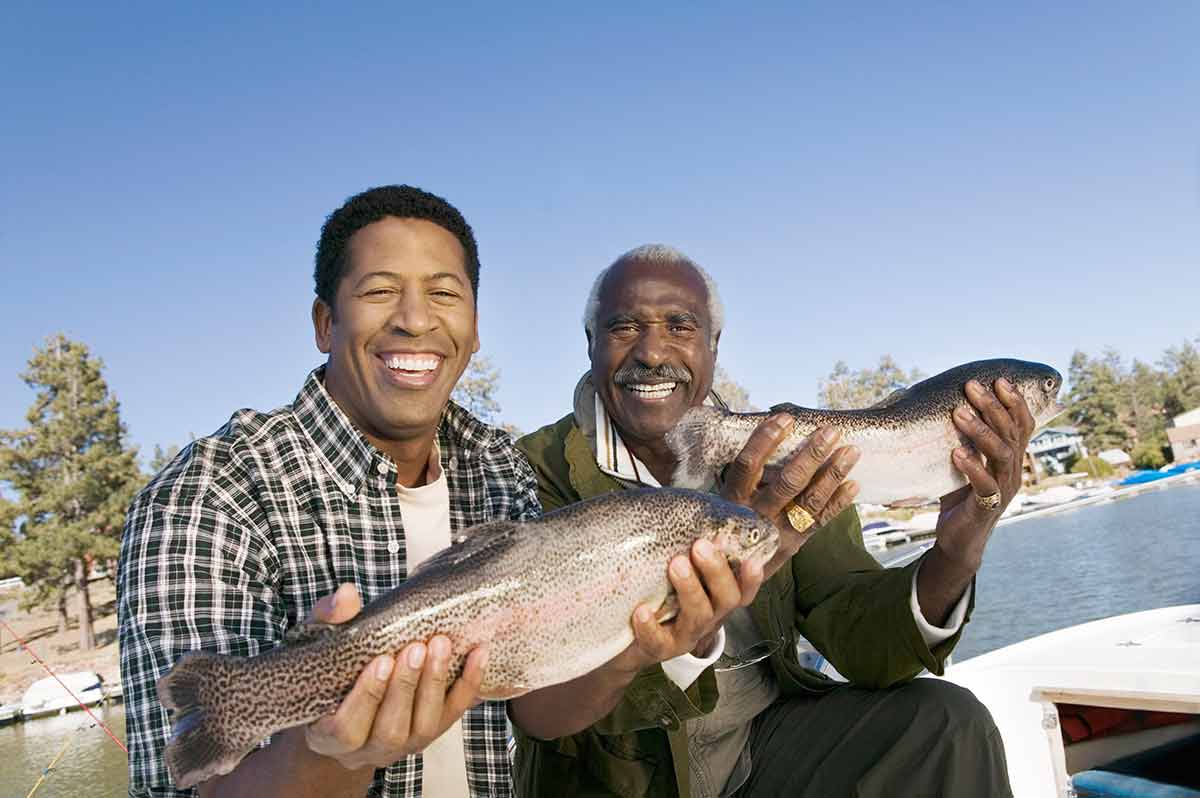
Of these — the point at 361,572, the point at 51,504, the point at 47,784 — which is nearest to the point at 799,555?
the point at 361,572

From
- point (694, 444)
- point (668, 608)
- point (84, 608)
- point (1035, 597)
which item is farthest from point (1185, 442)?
point (668, 608)

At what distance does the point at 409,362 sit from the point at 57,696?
37.1 m

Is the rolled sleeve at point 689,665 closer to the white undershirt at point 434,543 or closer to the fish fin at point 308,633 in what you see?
the white undershirt at point 434,543

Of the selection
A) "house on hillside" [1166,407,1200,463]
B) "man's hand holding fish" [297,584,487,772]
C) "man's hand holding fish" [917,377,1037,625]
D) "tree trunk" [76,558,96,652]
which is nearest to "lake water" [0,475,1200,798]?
"tree trunk" [76,558,96,652]

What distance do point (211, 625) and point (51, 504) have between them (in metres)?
43.8

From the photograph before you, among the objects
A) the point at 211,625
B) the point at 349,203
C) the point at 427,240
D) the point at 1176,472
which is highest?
the point at 349,203

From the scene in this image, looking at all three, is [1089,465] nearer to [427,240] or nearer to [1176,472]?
[1176,472]

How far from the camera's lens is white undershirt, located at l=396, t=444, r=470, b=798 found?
3893 millimetres

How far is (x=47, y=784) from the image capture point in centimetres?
2236

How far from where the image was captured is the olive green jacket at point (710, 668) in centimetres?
412

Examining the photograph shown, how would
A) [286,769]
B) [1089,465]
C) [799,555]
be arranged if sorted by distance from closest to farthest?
[286,769], [799,555], [1089,465]

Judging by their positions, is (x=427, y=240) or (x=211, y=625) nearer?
(x=211, y=625)

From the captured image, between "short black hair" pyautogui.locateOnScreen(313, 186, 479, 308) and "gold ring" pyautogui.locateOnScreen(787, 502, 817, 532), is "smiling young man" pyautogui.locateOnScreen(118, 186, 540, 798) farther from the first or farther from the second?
"gold ring" pyautogui.locateOnScreen(787, 502, 817, 532)

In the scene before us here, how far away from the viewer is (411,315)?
3766 millimetres
